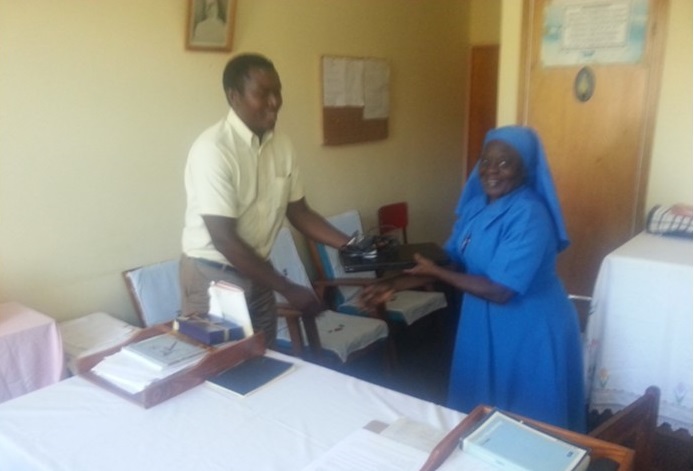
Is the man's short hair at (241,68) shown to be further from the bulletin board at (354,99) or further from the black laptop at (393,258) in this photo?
the bulletin board at (354,99)

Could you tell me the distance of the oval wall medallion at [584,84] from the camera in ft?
10.5

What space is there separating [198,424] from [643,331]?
1841 mm

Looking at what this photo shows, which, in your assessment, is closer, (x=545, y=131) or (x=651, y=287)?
(x=651, y=287)

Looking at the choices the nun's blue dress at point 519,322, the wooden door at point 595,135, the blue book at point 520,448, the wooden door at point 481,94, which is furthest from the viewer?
the wooden door at point 481,94

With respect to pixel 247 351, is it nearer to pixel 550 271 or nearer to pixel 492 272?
pixel 492 272

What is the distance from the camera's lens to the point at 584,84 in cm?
323

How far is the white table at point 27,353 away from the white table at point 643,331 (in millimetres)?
2082

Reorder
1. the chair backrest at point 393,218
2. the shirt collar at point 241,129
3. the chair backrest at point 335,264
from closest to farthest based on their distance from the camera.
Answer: the shirt collar at point 241,129 → the chair backrest at point 335,264 → the chair backrest at point 393,218

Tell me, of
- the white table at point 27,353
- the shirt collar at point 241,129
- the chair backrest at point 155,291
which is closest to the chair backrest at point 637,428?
the shirt collar at point 241,129

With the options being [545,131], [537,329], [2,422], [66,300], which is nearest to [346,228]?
[545,131]

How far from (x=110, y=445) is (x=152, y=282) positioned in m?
1.43

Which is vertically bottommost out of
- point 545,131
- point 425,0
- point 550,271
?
point 550,271

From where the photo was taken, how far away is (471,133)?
16.1 feet

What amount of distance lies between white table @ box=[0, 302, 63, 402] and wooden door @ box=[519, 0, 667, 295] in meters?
2.63
